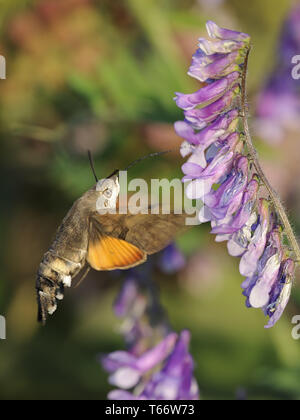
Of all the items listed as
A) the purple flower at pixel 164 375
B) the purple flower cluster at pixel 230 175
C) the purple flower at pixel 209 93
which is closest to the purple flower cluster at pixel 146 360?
the purple flower at pixel 164 375

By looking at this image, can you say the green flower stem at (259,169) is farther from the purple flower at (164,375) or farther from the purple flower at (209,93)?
the purple flower at (164,375)

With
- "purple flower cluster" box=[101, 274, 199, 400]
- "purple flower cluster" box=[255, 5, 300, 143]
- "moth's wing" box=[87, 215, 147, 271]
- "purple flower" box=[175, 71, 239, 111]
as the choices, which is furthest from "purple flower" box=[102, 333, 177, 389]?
"purple flower cluster" box=[255, 5, 300, 143]

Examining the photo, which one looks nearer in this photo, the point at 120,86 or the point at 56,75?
the point at 120,86

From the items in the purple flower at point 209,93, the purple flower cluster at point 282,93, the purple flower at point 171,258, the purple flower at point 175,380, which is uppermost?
the purple flower cluster at point 282,93

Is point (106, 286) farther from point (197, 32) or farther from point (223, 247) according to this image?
point (197, 32)

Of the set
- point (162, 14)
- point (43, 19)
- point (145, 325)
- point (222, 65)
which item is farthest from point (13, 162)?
point (222, 65)

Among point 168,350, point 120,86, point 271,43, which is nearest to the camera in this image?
point 168,350

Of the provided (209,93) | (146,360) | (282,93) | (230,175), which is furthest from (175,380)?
Result: (282,93)

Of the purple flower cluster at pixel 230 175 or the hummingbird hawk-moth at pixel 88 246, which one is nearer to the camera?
the purple flower cluster at pixel 230 175
